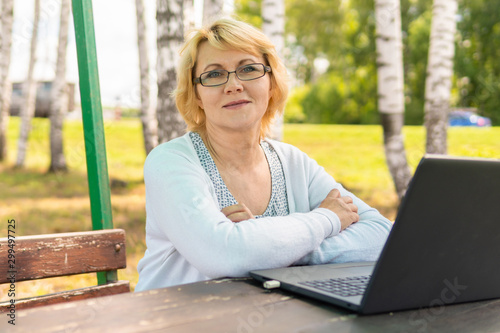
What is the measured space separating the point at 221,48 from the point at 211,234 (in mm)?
801

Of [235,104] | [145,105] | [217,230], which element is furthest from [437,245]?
[145,105]

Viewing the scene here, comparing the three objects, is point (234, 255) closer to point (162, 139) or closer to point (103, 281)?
point (103, 281)

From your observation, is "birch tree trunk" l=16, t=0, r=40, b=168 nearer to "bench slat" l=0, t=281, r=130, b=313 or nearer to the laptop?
"bench slat" l=0, t=281, r=130, b=313

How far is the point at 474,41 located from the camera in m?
16.3

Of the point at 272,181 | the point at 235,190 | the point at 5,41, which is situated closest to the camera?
the point at 235,190

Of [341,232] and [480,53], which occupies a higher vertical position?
[480,53]

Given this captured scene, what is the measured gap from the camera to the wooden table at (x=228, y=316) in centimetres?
97

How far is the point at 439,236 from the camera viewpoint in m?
1.03

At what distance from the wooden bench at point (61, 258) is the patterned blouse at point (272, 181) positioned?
14.7 inches

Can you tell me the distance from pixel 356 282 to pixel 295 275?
0.15m

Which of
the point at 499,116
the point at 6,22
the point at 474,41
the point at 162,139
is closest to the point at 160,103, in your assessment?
the point at 162,139

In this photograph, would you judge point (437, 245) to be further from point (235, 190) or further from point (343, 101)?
point (343, 101)

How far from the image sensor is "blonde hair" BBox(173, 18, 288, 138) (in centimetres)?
197

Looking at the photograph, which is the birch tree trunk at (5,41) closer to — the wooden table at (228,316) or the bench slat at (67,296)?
the bench slat at (67,296)
